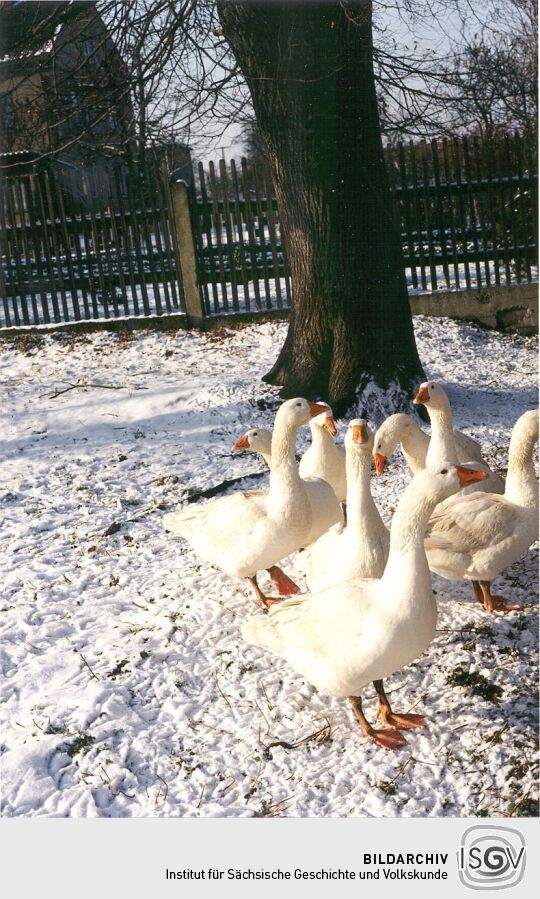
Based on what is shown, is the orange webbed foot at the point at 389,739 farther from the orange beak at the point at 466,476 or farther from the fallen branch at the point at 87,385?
the fallen branch at the point at 87,385

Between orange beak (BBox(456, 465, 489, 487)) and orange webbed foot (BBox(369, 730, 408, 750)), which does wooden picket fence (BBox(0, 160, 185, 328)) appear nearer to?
orange beak (BBox(456, 465, 489, 487))

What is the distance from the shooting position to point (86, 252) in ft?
35.8

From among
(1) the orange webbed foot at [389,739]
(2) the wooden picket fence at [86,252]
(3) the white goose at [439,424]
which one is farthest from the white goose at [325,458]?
(2) the wooden picket fence at [86,252]

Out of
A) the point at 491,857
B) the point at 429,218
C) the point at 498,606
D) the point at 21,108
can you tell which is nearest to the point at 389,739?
the point at 491,857

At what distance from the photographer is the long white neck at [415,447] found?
4105 mm

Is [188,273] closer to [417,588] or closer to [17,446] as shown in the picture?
[17,446]

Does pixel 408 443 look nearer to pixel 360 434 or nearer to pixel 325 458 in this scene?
pixel 325 458

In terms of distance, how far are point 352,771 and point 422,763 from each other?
0.25m

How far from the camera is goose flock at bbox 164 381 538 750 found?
2734mm

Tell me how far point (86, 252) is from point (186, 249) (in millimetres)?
1599

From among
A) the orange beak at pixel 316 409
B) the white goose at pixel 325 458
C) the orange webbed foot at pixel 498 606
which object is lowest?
the orange webbed foot at pixel 498 606

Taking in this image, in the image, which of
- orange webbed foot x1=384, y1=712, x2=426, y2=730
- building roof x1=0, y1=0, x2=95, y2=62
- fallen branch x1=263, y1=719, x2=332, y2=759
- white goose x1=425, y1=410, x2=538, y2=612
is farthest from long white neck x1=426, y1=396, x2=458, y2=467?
building roof x1=0, y1=0, x2=95, y2=62

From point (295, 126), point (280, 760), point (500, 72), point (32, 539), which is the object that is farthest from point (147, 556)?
point (500, 72)

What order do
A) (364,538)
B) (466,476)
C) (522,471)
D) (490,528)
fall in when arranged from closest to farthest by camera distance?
(466,476) → (364,538) → (490,528) → (522,471)
